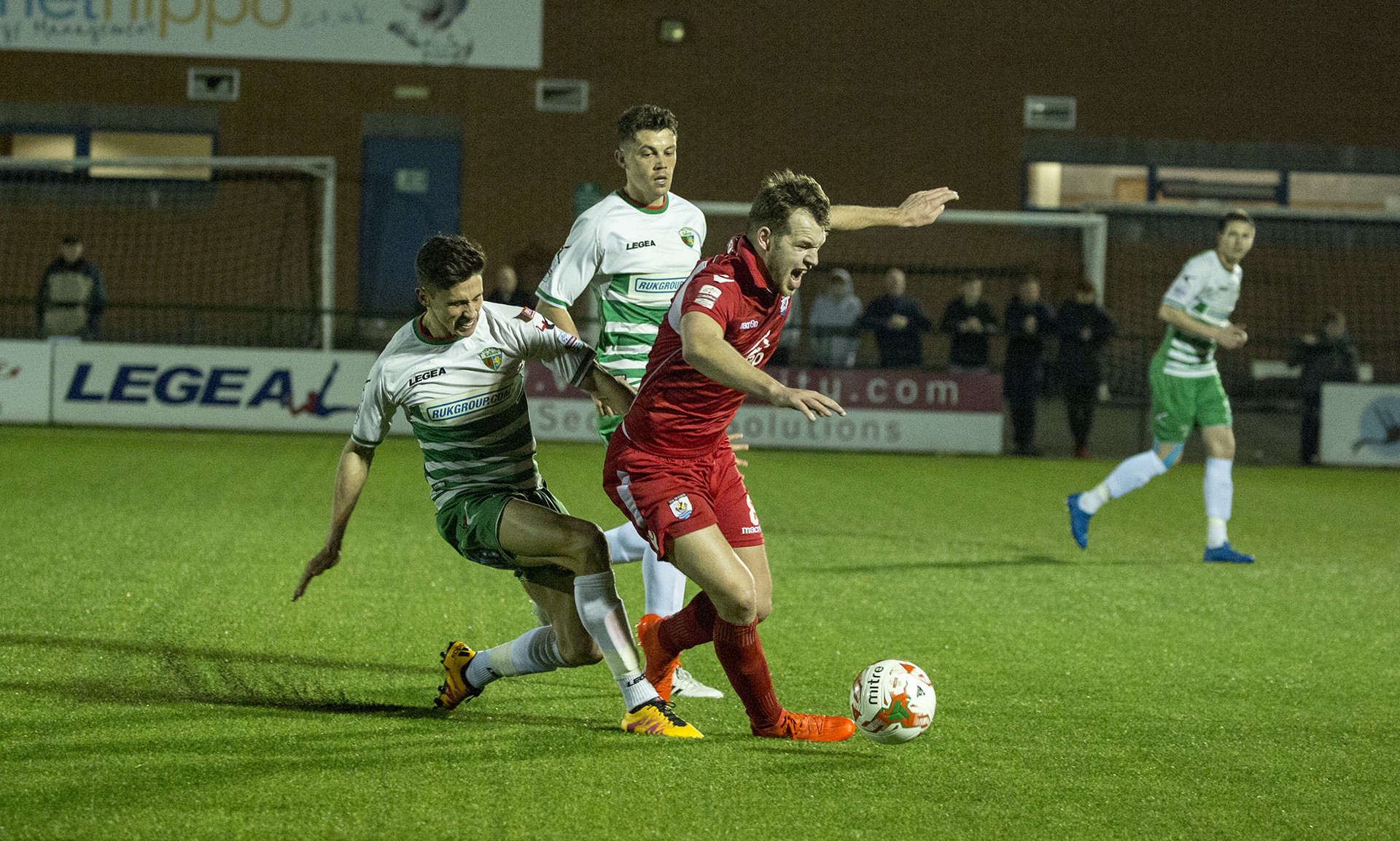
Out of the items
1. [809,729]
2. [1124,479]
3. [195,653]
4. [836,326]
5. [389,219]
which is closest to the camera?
[809,729]

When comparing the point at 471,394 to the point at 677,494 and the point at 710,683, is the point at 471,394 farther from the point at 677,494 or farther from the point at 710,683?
the point at 710,683

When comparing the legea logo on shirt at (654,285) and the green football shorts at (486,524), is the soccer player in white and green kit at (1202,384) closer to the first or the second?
the legea logo on shirt at (654,285)

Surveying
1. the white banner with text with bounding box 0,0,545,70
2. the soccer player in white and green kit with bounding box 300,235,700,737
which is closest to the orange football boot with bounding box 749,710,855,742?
the soccer player in white and green kit with bounding box 300,235,700,737

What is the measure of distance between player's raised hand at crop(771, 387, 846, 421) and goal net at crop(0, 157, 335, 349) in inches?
612

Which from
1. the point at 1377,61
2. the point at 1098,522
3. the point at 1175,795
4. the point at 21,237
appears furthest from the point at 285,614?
the point at 1377,61

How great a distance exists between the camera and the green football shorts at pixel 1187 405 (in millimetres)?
8312

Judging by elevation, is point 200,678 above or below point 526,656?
below

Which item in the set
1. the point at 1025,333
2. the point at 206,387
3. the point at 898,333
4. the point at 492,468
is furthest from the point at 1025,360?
the point at 492,468

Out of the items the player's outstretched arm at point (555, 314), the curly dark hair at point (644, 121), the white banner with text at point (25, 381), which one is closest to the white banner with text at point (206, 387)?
the white banner with text at point (25, 381)

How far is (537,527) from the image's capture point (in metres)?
4.23

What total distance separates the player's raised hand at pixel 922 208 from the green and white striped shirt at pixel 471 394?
120cm

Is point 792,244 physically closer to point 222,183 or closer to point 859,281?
point 859,281

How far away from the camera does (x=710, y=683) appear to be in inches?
198

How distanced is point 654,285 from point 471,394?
1.01 meters
